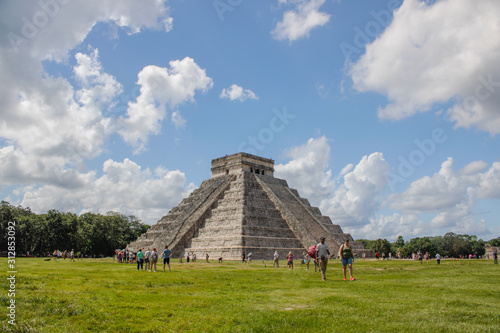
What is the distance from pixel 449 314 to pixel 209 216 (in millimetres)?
37317

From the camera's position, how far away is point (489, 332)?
4.50 m

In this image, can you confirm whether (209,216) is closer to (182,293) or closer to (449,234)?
(182,293)

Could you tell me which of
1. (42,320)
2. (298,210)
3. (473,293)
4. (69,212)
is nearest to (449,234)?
(298,210)

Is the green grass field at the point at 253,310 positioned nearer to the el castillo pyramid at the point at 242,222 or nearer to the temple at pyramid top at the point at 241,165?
the el castillo pyramid at the point at 242,222

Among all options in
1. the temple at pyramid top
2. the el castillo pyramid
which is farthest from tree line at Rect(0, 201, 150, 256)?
the temple at pyramid top

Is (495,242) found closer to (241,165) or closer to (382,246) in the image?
(382,246)

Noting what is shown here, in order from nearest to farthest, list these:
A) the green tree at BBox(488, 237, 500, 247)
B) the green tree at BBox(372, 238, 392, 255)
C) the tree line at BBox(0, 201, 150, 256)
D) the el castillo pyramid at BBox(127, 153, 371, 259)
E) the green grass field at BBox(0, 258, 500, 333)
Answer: the green grass field at BBox(0, 258, 500, 333) < the el castillo pyramid at BBox(127, 153, 371, 259) < the tree line at BBox(0, 201, 150, 256) < the green tree at BBox(372, 238, 392, 255) < the green tree at BBox(488, 237, 500, 247)

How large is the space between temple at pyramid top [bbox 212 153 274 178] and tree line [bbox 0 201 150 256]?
19.1m

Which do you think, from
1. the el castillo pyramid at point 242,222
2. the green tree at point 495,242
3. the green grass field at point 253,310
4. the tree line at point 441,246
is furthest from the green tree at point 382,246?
the green grass field at point 253,310

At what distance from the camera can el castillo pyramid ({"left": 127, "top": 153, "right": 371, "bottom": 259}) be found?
34.3 m

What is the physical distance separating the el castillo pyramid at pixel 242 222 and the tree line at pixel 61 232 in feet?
45.0

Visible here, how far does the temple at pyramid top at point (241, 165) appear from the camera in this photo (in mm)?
49750

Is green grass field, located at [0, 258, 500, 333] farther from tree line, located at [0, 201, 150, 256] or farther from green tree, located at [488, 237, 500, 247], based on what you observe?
green tree, located at [488, 237, 500, 247]

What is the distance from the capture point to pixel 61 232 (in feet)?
171
